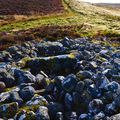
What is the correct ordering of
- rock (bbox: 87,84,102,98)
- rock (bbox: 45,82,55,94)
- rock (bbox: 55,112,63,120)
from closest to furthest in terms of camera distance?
rock (bbox: 55,112,63,120)
rock (bbox: 87,84,102,98)
rock (bbox: 45,82,55,94)

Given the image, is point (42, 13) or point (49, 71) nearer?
point (49, 71)

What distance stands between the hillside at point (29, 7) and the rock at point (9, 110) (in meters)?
52.5

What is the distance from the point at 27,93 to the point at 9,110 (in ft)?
5.98

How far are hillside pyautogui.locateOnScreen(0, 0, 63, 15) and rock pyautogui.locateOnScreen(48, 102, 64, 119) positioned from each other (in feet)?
172

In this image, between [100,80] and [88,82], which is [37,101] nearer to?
[88,82]

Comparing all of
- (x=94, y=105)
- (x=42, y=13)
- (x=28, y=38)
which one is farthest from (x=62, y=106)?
(x=42, y=13)

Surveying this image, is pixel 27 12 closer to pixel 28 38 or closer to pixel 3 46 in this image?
pixel 28 38

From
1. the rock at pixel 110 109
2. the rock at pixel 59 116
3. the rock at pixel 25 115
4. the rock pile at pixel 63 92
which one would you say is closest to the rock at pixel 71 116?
the rock pile at pixel 63 92

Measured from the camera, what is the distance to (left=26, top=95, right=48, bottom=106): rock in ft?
57.4

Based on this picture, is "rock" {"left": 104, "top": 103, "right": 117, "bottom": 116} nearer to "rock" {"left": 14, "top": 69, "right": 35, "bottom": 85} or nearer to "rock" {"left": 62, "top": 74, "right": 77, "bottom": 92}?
"rock" {"left": 62, "top": 74, "right": 77, "bottom": 92}

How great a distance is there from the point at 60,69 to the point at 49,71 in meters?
0.73

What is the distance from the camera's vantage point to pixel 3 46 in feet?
114

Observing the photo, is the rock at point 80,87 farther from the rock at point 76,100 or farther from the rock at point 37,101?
the rock at point 37,101

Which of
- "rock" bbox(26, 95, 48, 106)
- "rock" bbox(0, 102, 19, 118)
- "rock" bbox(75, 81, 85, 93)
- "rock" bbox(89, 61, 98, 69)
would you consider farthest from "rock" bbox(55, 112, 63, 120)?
"rock" bbox(89, 61, 98, 69)
